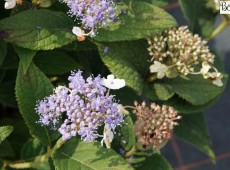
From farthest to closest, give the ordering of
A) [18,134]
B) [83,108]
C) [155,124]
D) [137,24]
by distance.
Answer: [18,134], [137,24], [155,124], [83,108]

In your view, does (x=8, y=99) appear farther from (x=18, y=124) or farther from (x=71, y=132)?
(x=71, y=132)

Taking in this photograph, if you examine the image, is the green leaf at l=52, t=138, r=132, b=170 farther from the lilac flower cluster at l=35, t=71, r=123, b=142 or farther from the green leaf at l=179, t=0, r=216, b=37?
the green leaf at l=179, t=0, r=216, b=37

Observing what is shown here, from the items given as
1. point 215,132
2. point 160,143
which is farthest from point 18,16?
point 215,132

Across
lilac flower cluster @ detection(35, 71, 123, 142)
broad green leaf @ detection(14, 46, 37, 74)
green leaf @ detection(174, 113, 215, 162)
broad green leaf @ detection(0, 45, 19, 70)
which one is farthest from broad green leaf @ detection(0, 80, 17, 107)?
green leaf @ detection(174, 113, 215, 162)

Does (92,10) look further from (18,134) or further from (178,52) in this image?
(18,134)

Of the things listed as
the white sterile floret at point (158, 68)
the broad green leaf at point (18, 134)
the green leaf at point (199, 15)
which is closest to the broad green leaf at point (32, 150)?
the broad green leaf at point (18, 134)

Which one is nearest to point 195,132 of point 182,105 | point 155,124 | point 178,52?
point 182,105
